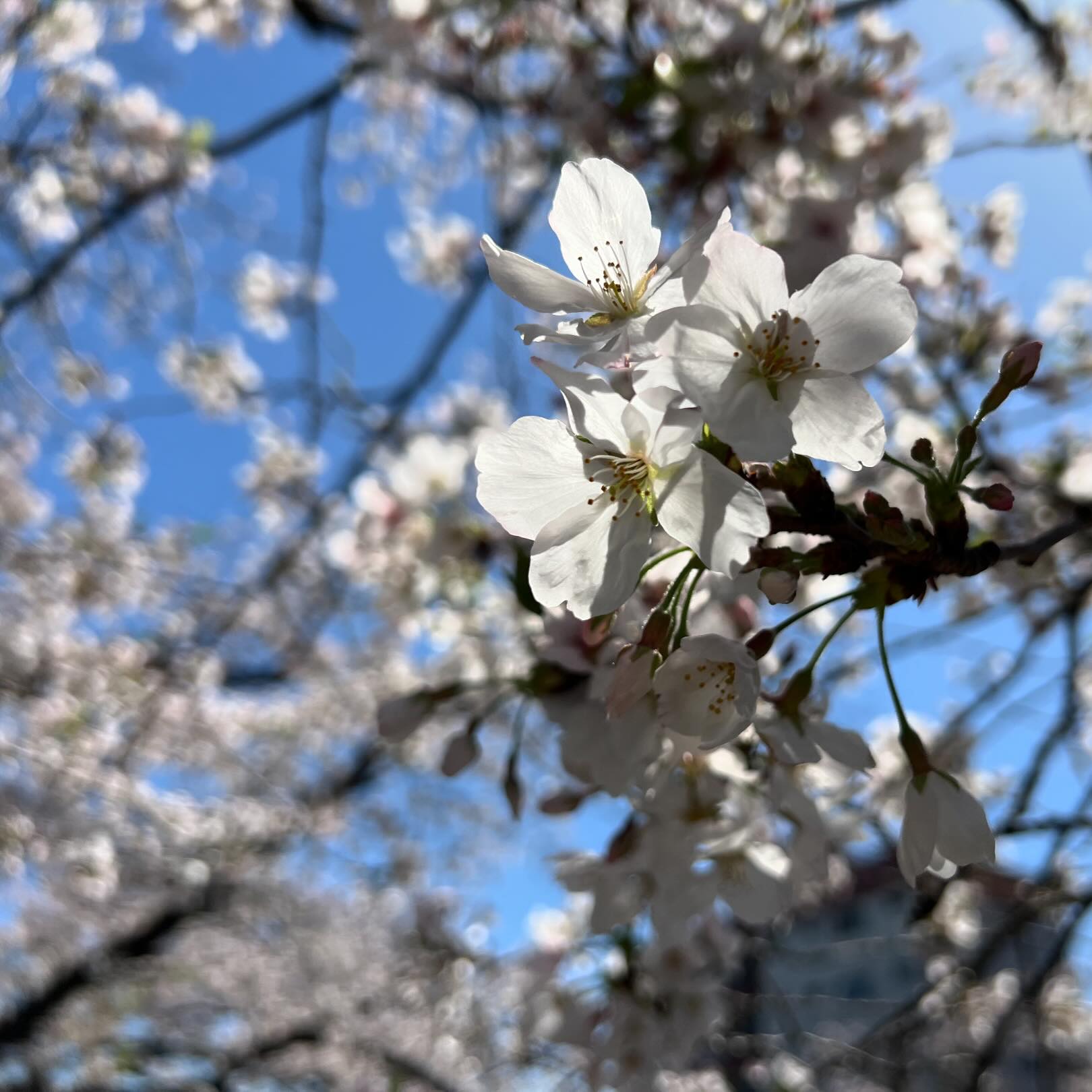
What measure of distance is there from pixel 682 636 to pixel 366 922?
735 cm

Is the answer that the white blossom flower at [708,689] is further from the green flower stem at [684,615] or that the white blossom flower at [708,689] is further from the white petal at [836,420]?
the white petal at [836,420]

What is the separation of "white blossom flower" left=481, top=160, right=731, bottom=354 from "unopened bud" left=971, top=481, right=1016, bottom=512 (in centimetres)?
33

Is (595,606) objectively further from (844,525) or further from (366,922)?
(366,922)

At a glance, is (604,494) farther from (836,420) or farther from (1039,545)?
(1039,545)

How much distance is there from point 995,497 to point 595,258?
42 cm

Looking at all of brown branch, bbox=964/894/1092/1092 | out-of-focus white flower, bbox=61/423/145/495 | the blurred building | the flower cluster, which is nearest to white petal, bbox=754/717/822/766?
the flower cluster

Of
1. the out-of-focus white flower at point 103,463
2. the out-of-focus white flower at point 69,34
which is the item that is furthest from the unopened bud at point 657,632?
the out-of-focus white flower at point 103,463

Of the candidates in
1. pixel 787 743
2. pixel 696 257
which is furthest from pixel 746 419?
pixel 787 743

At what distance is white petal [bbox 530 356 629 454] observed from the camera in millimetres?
705

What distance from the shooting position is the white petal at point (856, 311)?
2.40 ft

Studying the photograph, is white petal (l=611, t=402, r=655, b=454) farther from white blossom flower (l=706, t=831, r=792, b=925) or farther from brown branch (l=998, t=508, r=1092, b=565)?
white blossom flower (l=706, t=831, r=792, b=925)

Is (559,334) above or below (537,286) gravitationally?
below

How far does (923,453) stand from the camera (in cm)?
77

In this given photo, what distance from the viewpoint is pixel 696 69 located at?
2268mm
